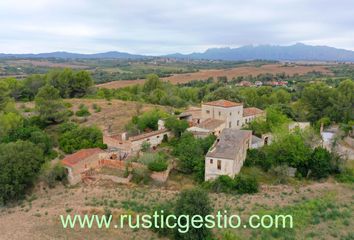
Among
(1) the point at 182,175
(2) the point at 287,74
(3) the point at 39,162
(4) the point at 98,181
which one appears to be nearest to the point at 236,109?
(1) the point at 182,175

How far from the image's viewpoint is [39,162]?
2900cm

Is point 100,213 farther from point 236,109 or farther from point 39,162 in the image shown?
point 236,109

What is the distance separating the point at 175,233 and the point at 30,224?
8057 mm

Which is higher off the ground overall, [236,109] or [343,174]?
[236,109]

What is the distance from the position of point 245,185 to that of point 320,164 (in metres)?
7.69

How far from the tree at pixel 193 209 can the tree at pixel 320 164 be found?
51.9 ft

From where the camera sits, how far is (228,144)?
1171 inches

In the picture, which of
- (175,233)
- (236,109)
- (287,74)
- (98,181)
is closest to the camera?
(175,233)

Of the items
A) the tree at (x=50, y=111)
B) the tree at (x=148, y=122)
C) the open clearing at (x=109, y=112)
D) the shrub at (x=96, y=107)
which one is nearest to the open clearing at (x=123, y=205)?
the tree at (x=148, y=122)

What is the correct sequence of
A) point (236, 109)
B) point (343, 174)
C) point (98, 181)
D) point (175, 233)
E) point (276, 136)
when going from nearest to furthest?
point (175, 233)
point (98, 181)
point (343, 174)
point (276, 136)
point (236, 109)

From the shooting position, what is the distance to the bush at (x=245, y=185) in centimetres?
2673

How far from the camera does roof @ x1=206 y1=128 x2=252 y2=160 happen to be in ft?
92.5

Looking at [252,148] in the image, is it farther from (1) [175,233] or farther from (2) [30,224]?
(2) [30,224]

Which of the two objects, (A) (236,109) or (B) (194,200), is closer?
(B) (194,200)
